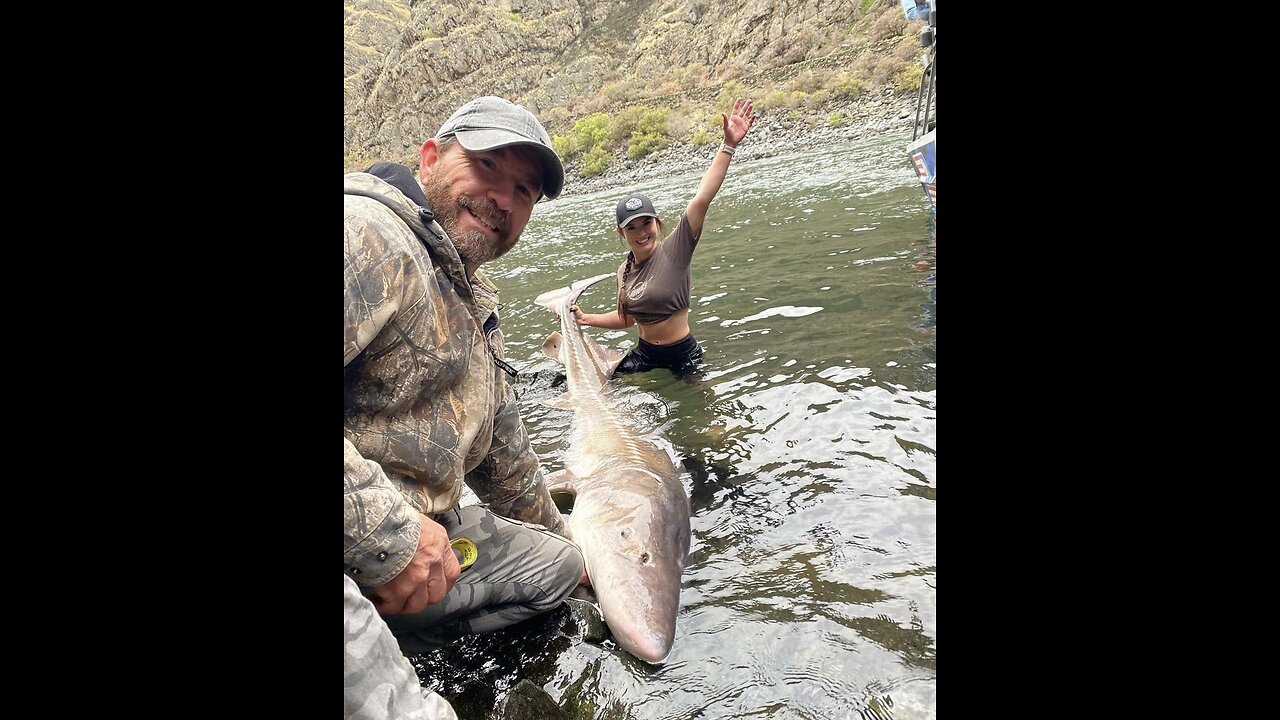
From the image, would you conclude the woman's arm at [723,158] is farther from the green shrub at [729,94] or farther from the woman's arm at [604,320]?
the green shrub at [729,94]

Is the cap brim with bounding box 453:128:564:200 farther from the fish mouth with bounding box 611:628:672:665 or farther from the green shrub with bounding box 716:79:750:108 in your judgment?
the green shrub with bounding box 716:79:750:108

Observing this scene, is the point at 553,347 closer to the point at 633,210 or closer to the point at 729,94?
the point at 633,210

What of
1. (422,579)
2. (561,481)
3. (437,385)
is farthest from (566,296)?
(422,579)

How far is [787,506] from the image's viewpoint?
3.62 m

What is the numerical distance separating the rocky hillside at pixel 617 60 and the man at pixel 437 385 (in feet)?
92.3

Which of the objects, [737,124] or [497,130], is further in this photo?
[737,124]

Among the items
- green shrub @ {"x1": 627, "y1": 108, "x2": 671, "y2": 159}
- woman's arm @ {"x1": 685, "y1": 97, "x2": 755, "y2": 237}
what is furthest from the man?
green shrub @ {"x1": 627, "y1": 108, "x2": 671, "y2": 159}

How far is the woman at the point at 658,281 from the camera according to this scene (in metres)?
5.69

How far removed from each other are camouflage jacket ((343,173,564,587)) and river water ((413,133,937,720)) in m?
0.84

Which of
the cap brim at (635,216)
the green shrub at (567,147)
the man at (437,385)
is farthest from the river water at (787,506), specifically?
the green shrub at (567,147)

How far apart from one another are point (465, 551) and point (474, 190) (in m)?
1.49

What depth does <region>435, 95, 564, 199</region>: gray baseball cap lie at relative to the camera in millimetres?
2428
